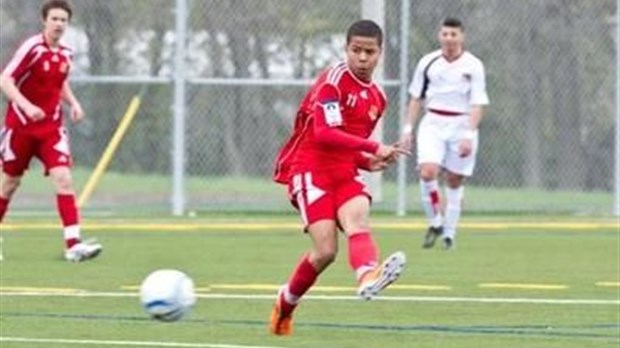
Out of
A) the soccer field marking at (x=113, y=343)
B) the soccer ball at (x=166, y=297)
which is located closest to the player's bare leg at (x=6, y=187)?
the soccer field marking at (x=113, y=343)

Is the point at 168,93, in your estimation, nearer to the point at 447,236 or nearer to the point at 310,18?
the point at 310,18

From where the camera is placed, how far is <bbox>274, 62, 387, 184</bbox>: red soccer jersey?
483 inches

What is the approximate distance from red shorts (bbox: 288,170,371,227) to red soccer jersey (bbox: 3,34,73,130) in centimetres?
595

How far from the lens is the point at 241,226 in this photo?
78.4 ft

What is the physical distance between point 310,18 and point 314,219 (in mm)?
15547

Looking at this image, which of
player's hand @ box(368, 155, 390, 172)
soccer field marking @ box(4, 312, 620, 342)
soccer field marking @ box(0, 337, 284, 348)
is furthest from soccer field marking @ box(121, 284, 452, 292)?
soccer field marking @ box(0, 337, 284, 348)

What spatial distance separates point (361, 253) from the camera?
12102 mm

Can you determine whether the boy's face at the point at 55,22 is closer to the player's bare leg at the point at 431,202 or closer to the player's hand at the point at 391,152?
the player's bare leg at the point at 431,202

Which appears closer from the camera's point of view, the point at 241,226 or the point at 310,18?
the point at 241,226

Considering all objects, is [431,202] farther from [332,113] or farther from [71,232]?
[332,113]

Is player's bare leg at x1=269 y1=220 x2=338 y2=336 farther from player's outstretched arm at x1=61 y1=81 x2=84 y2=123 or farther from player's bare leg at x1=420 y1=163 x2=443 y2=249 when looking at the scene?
player's bare leg at x1=420 y1=163 x2=443 y2=249

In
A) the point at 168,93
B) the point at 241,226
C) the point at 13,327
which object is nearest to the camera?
the point at 13,327

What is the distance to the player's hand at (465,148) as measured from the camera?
20375mm

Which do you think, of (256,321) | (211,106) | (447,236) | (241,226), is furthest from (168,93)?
(256,321)
